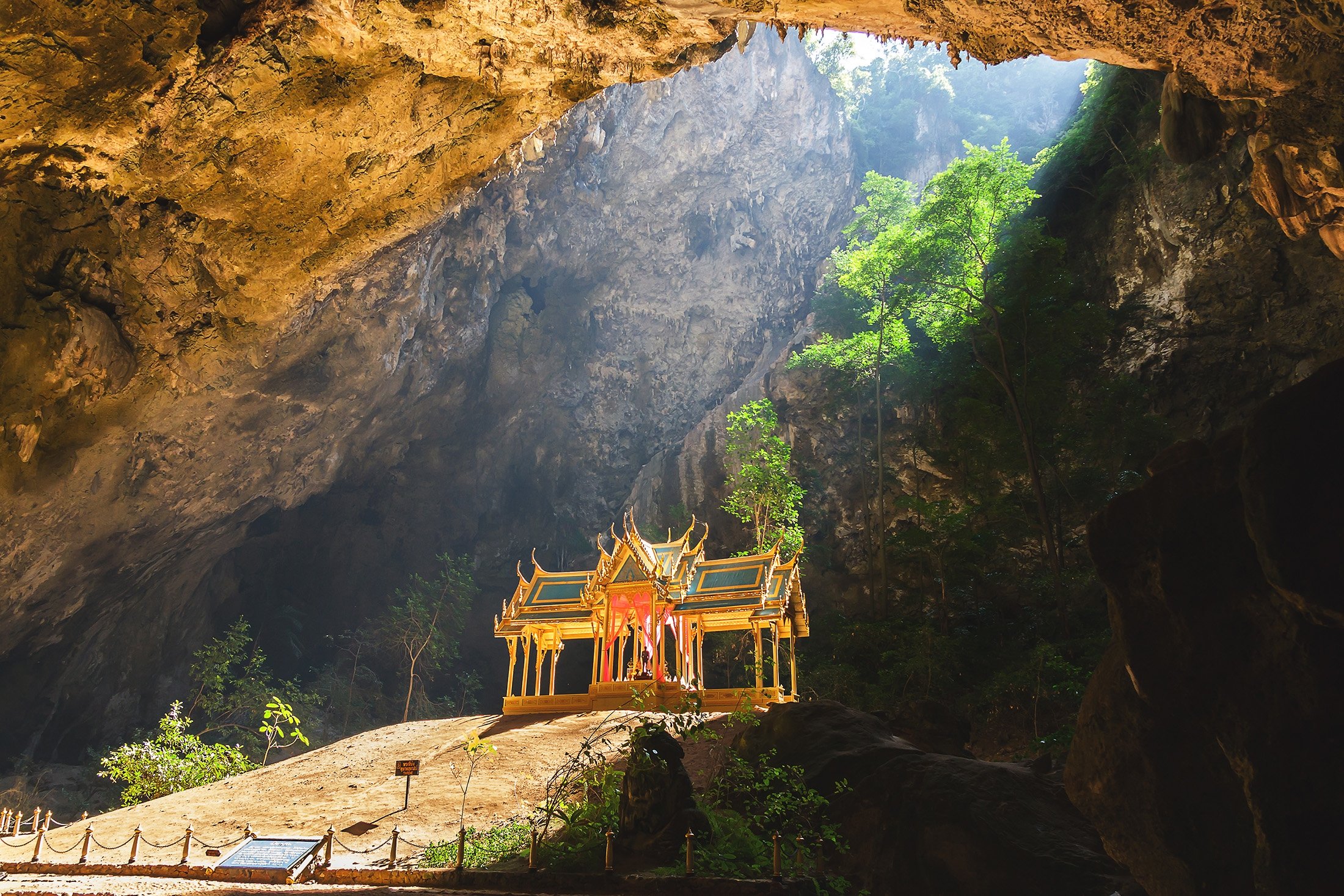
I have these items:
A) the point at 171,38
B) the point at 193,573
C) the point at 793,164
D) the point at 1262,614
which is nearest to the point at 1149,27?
the point at 1262,614

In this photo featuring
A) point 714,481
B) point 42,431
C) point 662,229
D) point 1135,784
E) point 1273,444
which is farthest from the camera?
point 662,229

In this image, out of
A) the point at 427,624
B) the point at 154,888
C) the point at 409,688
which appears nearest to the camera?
the point at 154,888

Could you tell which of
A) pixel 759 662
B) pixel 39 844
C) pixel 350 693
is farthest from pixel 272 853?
pixel 350 693

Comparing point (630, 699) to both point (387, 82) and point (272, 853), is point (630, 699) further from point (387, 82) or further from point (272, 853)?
point (387, 82)

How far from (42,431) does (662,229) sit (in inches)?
1105

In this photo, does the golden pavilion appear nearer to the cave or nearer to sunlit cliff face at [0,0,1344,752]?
the cave

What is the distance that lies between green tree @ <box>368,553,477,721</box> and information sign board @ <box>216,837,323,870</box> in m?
21.0

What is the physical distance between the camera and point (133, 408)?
15.0 m

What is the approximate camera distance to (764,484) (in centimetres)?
2495

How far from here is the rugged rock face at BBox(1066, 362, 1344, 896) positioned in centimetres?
347

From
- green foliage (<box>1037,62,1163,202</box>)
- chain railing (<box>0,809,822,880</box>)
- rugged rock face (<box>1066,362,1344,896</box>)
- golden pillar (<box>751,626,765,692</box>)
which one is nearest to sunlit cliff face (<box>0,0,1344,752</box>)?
rugged rock face (<box>1066,362,1344,896</box>)

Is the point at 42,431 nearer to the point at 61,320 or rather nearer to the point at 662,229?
the point at 61,320

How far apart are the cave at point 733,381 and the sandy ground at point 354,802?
414 centimetres

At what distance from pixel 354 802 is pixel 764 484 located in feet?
53.2
